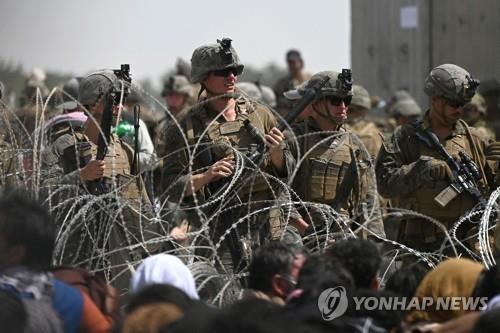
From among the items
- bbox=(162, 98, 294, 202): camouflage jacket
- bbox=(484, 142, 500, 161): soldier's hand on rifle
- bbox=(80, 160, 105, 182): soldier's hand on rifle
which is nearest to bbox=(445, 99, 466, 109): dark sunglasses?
bbox=(484, 142, 500, 161): soldier's hand on rifle

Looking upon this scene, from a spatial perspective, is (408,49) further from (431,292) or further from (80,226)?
(431,292)

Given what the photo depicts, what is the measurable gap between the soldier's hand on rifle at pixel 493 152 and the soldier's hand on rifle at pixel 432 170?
378 mm

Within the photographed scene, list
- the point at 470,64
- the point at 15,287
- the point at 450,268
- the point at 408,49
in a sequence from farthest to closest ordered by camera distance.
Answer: the point at 408,49 → the point at 470,64 → the point at 450,268 → the point at 15,287

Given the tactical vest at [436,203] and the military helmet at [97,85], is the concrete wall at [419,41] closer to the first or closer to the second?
the tactical vest at [436,203]

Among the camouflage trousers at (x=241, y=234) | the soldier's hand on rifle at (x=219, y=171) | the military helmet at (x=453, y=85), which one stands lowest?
the camouflage trousers at (x=241, y=234)

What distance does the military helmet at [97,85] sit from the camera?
29.6ft

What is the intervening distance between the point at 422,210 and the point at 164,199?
5.18ft

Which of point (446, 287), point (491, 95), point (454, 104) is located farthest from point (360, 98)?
point (446, 287)

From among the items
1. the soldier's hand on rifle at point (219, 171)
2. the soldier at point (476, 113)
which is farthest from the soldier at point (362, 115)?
the soldier's hand on rifle at point (219, 171)

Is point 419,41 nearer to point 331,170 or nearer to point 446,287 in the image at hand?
point 331,170

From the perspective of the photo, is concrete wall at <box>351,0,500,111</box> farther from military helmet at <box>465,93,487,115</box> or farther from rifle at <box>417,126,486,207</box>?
rifle at <box>417,126,486,207</box>

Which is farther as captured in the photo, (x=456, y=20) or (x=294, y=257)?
(x=456, y=20)

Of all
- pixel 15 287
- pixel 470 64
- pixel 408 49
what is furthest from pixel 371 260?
pixel 408 49

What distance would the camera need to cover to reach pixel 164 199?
8891 mm
